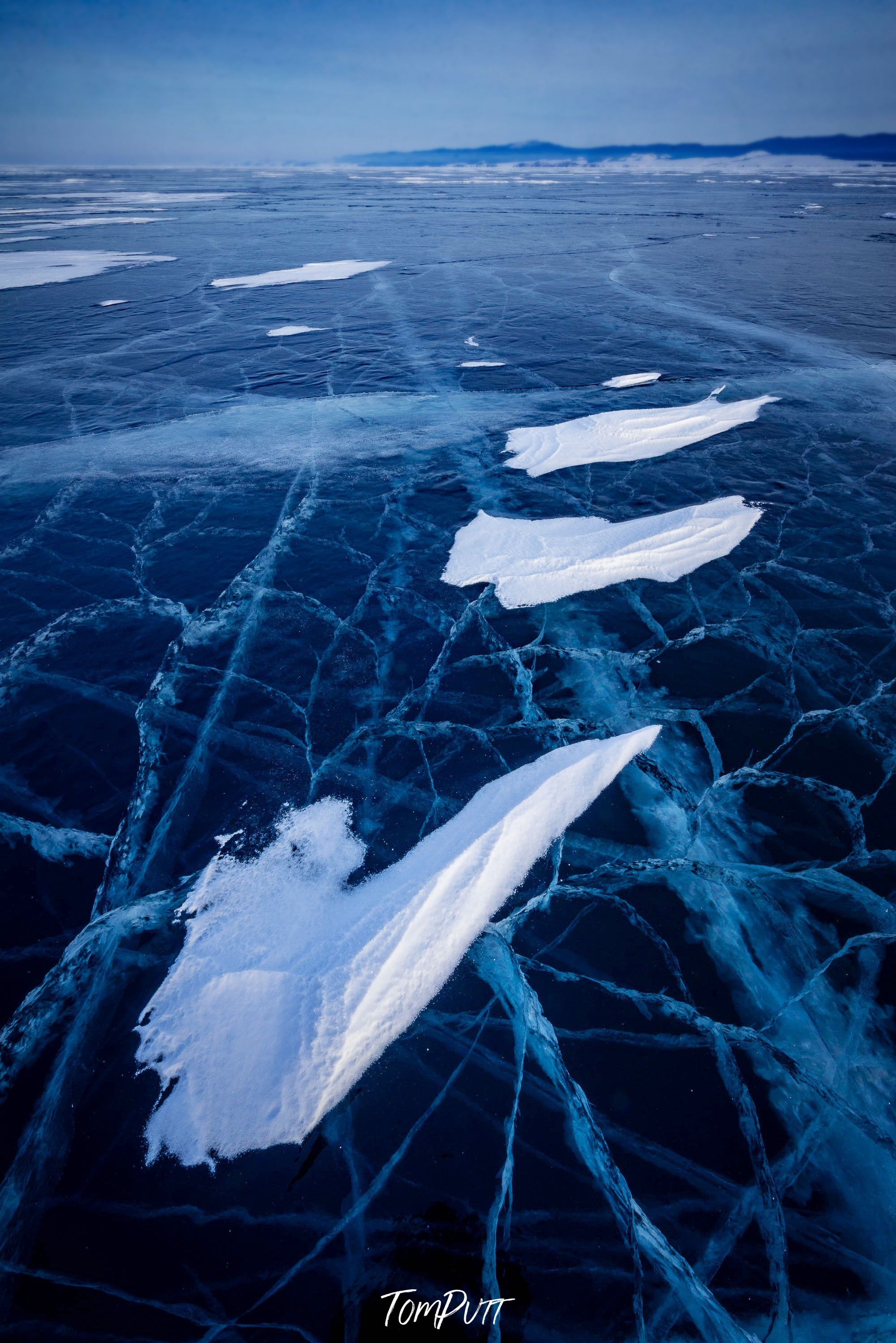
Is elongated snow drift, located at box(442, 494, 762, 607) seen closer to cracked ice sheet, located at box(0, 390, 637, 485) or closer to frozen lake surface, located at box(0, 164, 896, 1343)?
frozen lake surface, located at box(0, 164, 896, 1343)

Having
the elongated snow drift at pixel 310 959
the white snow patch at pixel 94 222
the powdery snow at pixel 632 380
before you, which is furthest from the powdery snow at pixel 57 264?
the elongated snow drift at pixel 310 959

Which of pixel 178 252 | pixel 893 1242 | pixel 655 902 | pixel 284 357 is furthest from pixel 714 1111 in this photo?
pixel 178 252

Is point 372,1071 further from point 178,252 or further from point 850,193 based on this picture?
point 850,193

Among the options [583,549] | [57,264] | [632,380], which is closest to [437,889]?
[583,549]

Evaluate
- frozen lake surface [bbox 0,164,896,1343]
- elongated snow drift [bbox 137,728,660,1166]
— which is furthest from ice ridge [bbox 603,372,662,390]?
elongated snow drift [bbox 137,728,660,1166]

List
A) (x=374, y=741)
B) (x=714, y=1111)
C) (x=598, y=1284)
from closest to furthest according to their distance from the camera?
(x=598, y=1284), (x=714, y=1111), (x=374, y=741)

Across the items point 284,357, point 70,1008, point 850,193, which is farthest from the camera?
point 850,193

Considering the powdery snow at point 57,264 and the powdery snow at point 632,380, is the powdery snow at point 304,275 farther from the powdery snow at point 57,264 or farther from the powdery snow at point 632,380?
the powdery snow at point 632,380
